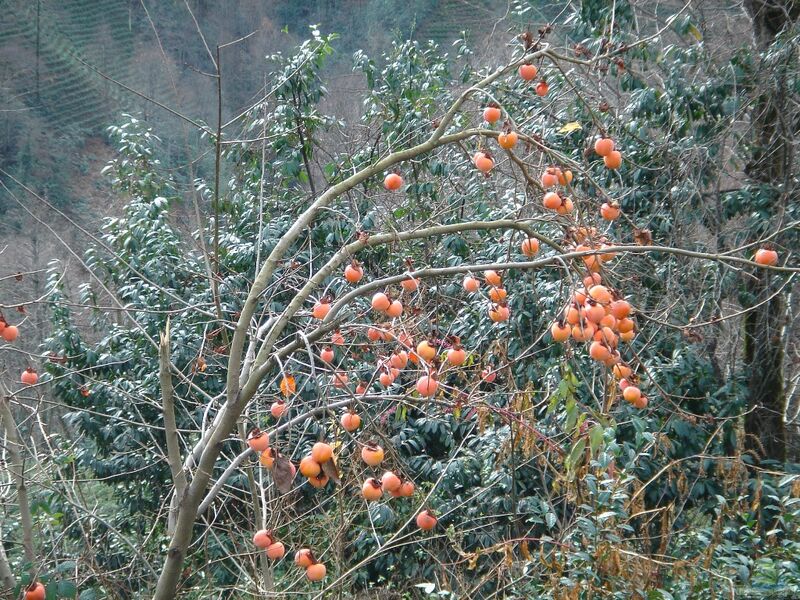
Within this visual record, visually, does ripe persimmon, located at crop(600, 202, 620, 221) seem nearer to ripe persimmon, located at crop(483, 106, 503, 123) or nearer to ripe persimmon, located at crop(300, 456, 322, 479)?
ripe persimmon, located at crop(483, 106, 503, 123)

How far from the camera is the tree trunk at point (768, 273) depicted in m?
3.25

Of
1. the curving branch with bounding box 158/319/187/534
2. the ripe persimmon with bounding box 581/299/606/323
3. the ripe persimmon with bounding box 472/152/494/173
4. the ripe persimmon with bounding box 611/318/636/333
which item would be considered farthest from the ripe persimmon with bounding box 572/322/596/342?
the curving branch with bounding box 158/319/187/534

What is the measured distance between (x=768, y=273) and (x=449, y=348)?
1.85 metres

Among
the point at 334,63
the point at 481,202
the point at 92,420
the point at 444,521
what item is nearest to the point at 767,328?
the point at 481,202

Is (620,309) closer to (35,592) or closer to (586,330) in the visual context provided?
(586,330)

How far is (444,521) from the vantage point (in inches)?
138

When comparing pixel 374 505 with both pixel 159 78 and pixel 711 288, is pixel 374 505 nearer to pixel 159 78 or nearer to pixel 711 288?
pixel 711 288

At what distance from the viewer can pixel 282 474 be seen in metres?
1.14

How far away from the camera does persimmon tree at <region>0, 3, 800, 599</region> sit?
152 centimetres

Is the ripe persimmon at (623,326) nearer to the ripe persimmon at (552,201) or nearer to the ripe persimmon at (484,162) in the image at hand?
the ripe persimmon at (552,201)

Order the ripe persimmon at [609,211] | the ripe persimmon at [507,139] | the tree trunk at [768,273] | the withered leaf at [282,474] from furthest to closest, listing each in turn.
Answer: the tree trunk at [768,273], the ripe persimmon at [609,211], the ripe persimmon at [507,139], the withered leaf at [282,474]

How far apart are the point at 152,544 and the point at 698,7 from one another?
3.58 meters

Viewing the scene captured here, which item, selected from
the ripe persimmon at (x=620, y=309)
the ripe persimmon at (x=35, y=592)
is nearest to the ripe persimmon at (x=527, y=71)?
the ripe persimmon at (x=620, y=309)

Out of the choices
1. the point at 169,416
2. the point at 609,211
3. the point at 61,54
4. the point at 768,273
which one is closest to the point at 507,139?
the point at 609,211
